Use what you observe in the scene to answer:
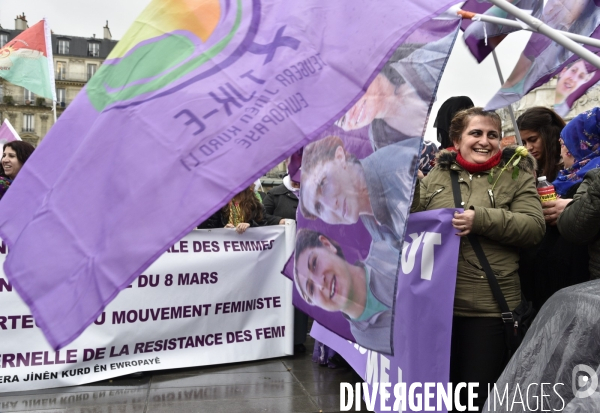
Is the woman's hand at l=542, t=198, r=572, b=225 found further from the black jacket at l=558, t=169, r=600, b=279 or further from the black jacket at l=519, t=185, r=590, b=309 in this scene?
the black jacket at l=558, t=169, r=600, b=279

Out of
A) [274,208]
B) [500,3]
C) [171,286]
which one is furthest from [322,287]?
[274,208]

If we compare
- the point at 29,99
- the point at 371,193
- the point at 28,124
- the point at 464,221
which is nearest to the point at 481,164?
the point at 464,221

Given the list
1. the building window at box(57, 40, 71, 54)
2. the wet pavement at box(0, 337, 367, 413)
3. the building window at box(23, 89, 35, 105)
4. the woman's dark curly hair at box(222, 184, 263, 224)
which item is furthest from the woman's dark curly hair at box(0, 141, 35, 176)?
the building window at box(57, 40, 71, 54)

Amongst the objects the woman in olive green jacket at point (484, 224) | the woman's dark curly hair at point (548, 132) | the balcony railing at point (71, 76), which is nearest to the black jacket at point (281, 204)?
the woman's dark curly hair at point (548, 132)

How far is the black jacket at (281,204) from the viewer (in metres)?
6.80

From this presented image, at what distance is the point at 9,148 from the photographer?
6.34 m

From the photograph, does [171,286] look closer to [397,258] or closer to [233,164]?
[397,258]

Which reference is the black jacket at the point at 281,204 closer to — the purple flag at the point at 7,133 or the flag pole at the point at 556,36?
the purple flag at the point at 7,133

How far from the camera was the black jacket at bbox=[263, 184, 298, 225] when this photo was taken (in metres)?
6.80

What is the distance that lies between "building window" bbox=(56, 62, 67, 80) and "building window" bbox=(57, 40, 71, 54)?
6.53ft

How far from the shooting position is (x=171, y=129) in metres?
1.86

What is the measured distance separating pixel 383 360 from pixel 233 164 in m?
2.44

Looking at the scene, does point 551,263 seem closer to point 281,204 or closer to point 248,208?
point 248,208

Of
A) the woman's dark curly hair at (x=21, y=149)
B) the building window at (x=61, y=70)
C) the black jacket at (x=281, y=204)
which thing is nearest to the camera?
the woman's dark curly hair at (x=21, y=149)
